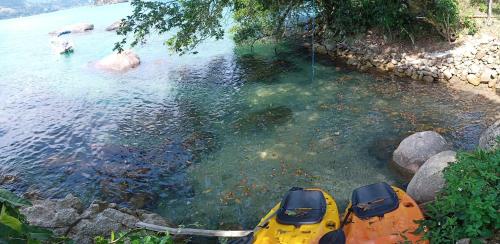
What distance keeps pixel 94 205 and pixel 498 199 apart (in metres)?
8.93

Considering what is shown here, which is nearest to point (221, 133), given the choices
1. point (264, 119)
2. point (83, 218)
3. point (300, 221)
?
point (264, 119)

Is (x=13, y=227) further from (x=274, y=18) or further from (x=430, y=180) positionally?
(x=274, y=18)

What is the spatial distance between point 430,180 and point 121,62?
75.1ft

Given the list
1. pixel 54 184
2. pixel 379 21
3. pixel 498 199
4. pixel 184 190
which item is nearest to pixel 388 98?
pixel 379 21

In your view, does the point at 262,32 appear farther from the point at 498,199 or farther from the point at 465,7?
the point at 498,199

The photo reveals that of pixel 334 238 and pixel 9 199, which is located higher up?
pixel 9 199

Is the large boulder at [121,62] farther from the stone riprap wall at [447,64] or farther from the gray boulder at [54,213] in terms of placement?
the gray boulder at [54,213]

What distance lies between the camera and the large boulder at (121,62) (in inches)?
1013

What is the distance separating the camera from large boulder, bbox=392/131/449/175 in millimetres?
10047

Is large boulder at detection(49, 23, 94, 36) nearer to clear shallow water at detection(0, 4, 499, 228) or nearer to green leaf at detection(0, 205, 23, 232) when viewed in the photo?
clear shallow water at detection(0, 4, 499, 228)

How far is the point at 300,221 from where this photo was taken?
7.06m

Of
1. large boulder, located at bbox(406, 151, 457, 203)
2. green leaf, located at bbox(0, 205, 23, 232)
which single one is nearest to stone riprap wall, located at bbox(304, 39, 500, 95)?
large boulder, located at bbox(406, 151, 457, 203)

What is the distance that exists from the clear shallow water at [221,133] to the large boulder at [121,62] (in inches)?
106

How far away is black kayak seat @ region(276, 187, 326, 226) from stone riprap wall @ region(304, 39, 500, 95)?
35.4 ft
